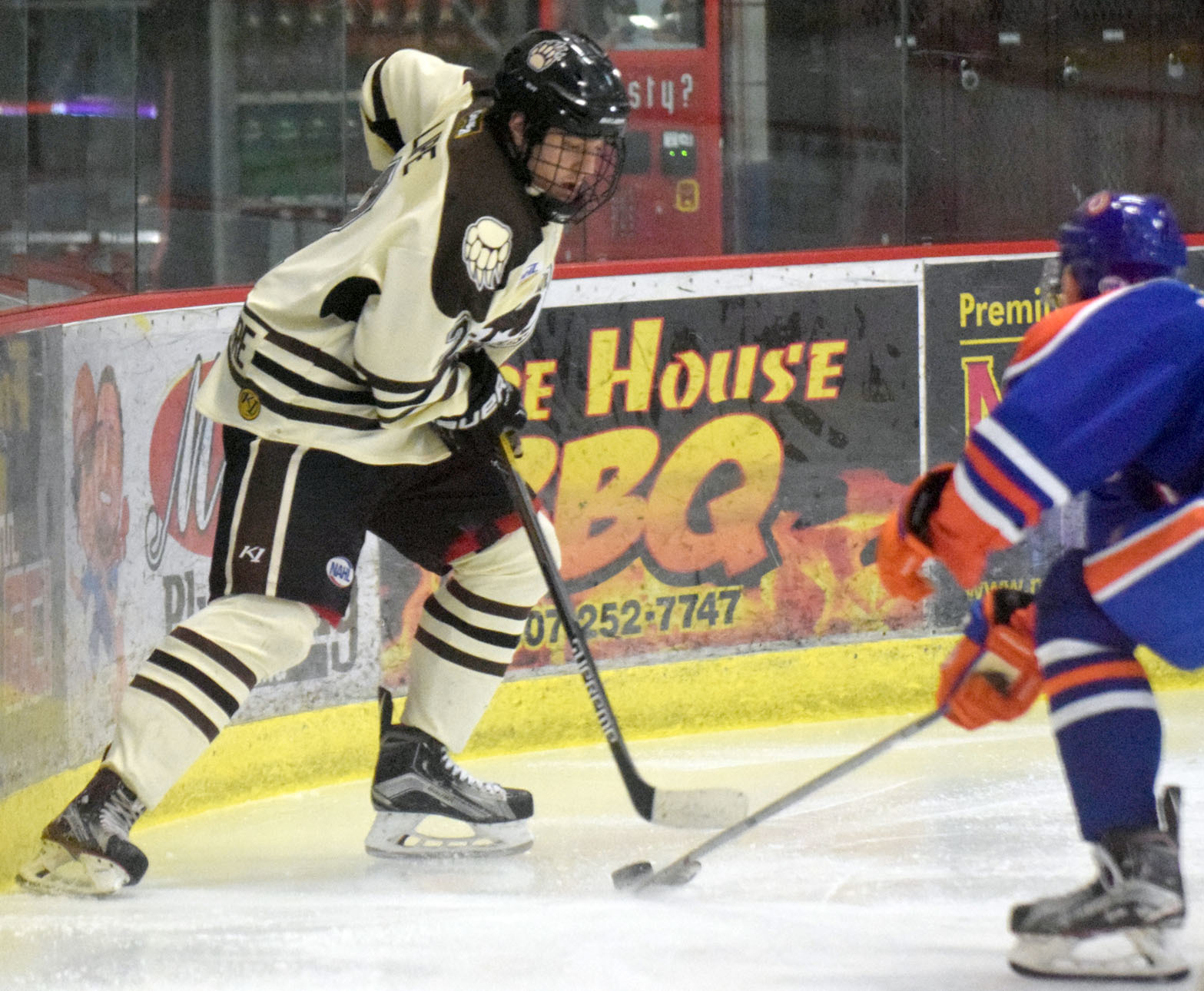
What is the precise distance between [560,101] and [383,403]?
1.44 feet

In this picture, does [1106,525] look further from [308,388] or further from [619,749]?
[308,388]

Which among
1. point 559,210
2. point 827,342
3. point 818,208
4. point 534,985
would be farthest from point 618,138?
point 818,208

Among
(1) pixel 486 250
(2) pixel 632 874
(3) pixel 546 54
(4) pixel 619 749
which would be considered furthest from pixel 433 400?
(2) pixel 632 874

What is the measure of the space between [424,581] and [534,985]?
1.27 meters

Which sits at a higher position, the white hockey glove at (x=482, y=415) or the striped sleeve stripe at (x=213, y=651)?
the white hockey glove at (x=482, y=415)

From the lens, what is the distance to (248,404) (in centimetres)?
250

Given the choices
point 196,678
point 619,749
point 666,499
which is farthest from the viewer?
point 666,499

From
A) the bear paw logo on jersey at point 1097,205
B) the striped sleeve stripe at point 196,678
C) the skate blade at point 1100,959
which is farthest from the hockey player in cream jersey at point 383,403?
the skate blade at point 1100,959

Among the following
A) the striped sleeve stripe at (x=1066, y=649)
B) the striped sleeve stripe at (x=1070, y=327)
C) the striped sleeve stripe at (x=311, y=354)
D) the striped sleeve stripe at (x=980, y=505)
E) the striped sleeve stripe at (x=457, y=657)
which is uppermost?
the striped sleeve stripe at (x=1070, y=327)

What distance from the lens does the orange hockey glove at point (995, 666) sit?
2.17 meters

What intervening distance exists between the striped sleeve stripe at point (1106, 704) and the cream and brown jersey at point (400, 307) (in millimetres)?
872

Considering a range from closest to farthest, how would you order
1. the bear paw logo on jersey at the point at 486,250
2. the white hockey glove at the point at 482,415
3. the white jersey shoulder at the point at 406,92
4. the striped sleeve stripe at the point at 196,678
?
the bear paw logo on jersey at the point at 486,250, the striped sleeve stripe at the point at 196,678, the white hockey glove at the point at 482,415, the white jersey shoulder at the point at 406,92

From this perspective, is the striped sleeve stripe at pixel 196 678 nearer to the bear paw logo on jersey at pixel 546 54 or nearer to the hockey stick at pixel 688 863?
Result: the hockey stick at pixel 688 863

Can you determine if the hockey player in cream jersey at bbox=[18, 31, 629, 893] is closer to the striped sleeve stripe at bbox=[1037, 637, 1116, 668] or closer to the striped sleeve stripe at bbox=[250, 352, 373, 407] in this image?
the striped sleeve stripe at bbox=[250, 352, 373, 407]
